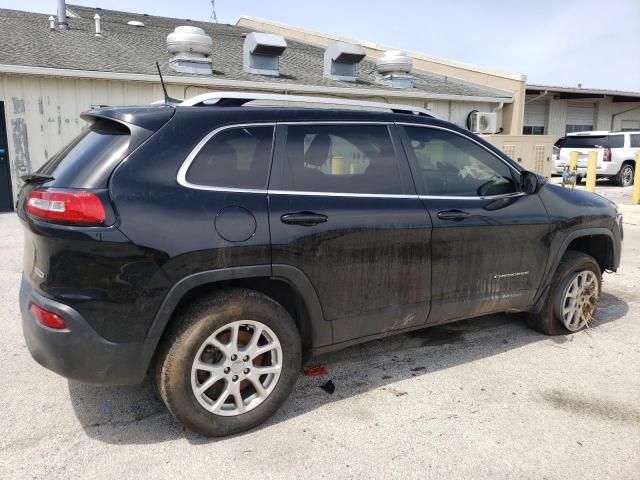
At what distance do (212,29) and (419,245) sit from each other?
17939 mm

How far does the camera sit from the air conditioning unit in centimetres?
1530

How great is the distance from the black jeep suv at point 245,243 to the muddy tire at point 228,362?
0.4 inches

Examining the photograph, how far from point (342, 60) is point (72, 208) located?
1312cm

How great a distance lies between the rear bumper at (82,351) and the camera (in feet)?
8.19

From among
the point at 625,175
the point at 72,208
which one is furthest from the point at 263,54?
the point at 625,175

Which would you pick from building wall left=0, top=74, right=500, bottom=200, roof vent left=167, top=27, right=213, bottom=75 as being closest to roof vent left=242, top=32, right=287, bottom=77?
roof vent left=167, top=27, right=213, bottom=75

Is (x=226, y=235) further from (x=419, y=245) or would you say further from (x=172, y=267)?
(x=419, y=245)

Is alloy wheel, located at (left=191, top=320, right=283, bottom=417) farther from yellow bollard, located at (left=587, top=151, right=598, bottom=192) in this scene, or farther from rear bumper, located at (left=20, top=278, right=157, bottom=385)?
yellow bollard, located at (left=587, top=151, right=598, bottom=192)

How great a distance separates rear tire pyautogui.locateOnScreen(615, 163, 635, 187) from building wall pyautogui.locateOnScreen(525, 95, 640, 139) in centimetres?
758

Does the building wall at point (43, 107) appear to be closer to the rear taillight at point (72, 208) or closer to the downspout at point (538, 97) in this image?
the rear taillight at point (72, 208)

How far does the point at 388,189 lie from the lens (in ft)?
10.8

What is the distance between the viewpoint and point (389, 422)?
9.89ft

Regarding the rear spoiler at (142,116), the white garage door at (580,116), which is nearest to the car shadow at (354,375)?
the rear spoiler at (142,116)

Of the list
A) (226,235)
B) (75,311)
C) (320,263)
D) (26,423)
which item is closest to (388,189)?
(320,263)
